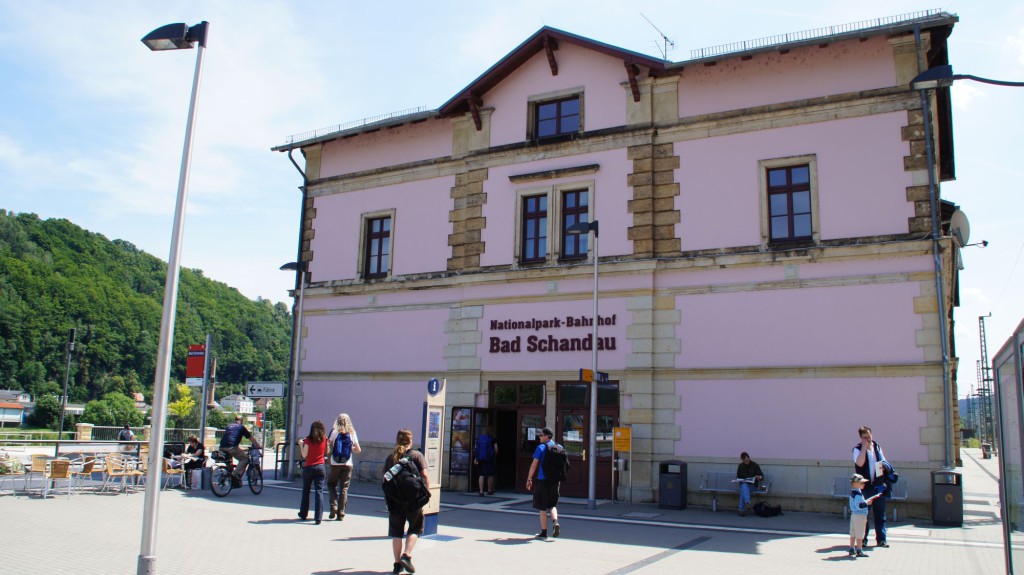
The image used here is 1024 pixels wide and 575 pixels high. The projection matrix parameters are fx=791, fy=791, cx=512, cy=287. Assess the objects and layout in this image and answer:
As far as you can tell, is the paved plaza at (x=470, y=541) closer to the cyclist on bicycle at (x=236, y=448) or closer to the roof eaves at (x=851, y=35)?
the cyclist on bicycle at (x=236, y=448)

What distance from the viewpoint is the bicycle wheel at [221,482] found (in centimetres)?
1795

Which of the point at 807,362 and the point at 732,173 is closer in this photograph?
the point at 807,362

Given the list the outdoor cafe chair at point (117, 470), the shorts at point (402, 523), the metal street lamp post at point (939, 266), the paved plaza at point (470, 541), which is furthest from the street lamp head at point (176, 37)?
the metal street lamp post at point (939, 266)

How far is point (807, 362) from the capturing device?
1750 cm

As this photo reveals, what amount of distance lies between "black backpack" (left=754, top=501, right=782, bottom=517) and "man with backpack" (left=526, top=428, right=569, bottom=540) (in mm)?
5723

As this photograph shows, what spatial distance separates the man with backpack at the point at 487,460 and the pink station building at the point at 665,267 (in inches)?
24.2

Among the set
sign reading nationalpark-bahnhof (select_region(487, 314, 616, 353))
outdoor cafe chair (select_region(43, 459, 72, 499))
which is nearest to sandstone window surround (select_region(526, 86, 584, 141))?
sign reading nationalpark-bahnhof (select_region(487, 314, 616, 353))

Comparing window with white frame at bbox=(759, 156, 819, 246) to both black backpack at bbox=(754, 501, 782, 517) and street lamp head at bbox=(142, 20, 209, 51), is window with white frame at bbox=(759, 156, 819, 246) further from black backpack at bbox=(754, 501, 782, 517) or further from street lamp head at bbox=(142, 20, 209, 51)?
street lamp head at bbox=(142, 20, 209, 51)

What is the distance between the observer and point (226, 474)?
713 inches

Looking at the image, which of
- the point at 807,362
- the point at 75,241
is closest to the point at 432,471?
the point at 807,362

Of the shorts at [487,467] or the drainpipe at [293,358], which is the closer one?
the shorts at [487,467]

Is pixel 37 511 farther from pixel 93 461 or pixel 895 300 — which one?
pixel 895 300

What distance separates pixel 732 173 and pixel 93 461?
16.3 meters

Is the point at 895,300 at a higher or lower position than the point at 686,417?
higher
